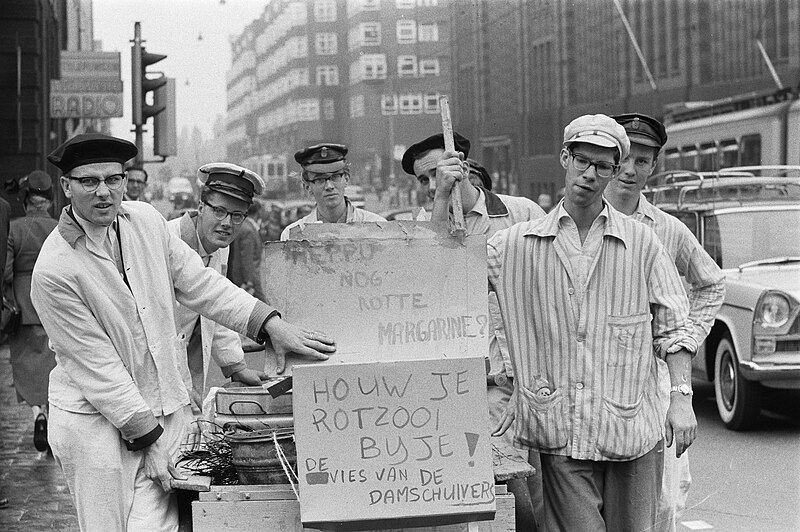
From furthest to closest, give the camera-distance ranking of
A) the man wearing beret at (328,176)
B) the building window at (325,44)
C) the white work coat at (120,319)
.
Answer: the building window at (325,44)
the man wearing beret at (328,176)
the white work coat at (120,319)

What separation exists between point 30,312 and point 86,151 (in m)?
5.24

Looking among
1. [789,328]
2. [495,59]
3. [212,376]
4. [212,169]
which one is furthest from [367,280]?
[495,59]

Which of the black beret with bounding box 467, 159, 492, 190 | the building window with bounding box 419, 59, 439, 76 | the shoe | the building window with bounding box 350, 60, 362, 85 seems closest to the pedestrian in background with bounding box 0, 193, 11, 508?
the shoe

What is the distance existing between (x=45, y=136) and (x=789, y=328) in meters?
13.0

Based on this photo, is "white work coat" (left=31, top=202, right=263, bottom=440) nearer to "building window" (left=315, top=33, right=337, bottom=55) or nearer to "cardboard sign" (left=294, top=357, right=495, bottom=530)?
"cardboard sign" (left=294, top=357, right=495, bottom=530)

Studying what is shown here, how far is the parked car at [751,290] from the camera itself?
933 centimetres

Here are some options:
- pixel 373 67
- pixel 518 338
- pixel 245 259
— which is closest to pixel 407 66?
pixel 373 67

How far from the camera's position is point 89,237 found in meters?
3.84

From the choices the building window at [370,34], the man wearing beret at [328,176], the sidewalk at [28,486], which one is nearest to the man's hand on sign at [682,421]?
the man wearing beret at [328,176]

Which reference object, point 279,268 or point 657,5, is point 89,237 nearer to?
point 279,268

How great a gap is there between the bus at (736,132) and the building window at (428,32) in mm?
4461

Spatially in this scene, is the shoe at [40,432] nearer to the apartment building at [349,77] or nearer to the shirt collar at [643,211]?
the shirt collar at [643,211]

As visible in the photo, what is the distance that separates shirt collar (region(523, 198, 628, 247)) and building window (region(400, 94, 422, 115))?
47.1ft

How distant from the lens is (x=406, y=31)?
1927 cm
